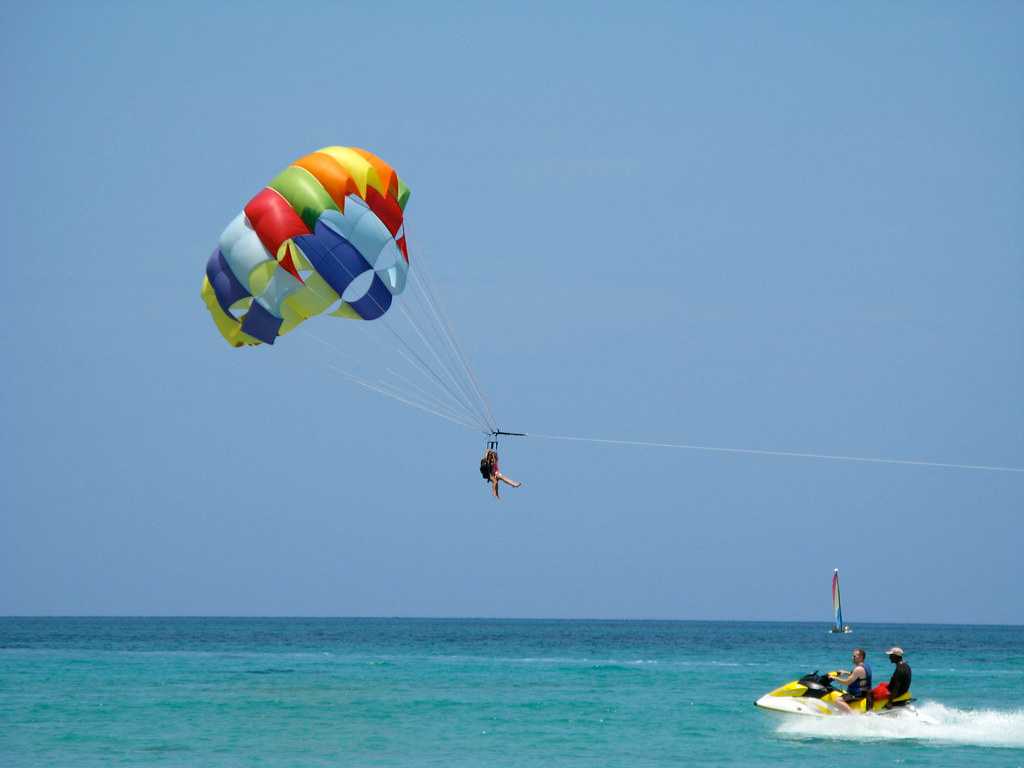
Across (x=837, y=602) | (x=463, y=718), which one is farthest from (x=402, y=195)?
(x=837, y=602)

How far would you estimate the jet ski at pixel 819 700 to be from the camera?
18469 millimetres

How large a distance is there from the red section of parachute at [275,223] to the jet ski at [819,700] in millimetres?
8848

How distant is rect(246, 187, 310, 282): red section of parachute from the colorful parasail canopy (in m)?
0.01

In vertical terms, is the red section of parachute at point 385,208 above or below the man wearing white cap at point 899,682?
above

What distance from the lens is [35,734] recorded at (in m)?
19.1

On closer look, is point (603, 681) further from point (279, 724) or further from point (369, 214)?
point (369, 214)

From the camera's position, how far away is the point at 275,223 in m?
17.5

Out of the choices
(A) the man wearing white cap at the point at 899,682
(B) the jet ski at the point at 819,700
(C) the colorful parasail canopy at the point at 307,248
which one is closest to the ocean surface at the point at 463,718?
(B) the jet ski at the point at 819,700

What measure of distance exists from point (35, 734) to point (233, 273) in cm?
699

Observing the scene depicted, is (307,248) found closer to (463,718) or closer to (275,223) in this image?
(275,223)

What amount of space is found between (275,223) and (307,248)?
545 millimetres

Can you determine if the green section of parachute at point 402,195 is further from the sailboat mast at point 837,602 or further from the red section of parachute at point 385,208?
the sailboat mast at point 837,602

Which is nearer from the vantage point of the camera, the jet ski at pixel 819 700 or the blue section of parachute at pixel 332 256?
the blue section of parachute at pixel 332 256

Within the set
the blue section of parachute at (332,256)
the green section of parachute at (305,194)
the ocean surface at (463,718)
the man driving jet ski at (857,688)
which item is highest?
the green section of parachute at (305,194)
